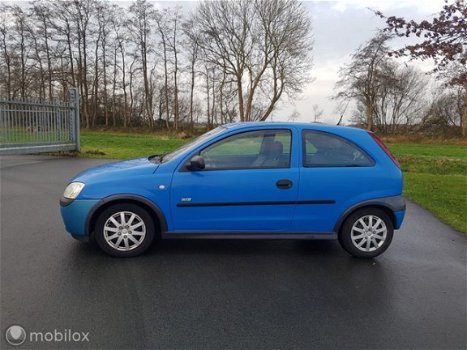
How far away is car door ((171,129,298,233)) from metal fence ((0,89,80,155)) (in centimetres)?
984

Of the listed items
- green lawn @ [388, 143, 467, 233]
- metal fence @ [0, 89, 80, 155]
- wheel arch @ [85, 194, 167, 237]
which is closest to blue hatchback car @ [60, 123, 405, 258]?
wheel arch @ [85, 194, 167, 237]

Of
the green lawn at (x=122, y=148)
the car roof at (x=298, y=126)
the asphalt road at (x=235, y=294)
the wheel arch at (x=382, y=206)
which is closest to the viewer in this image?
the asphalt road at (x=235, y=294)

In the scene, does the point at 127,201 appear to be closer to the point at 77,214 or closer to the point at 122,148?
the point at 77,214

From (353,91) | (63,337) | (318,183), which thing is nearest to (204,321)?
(63,337)

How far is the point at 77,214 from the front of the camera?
393cm

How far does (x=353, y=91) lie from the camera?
40.1 metres

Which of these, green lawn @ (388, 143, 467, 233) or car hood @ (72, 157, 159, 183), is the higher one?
car hood @ (72, 157, 159, 183)

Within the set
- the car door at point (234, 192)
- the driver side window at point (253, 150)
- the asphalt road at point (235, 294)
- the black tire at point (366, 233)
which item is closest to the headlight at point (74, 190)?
the asphalt road at point (235, 294)

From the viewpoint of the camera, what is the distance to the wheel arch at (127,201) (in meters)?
3.90

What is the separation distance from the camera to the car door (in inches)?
156

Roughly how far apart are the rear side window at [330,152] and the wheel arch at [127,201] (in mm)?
1793

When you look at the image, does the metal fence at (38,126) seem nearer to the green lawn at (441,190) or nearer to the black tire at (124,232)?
the black tire at (124,232)

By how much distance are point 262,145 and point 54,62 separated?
4662 cm

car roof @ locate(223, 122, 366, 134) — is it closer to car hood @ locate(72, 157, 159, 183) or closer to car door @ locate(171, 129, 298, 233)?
car door @ locate(171, 129, 298, 233)
